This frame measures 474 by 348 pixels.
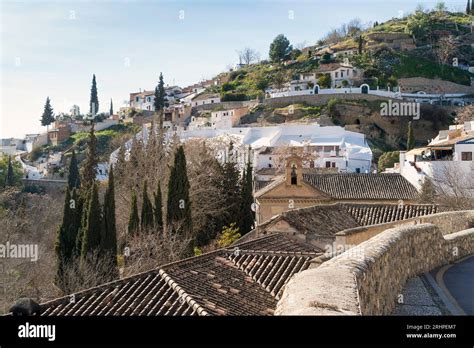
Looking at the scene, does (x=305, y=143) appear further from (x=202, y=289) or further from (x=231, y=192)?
(x=202, y=289)

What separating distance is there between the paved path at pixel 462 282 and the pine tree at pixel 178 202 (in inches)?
519

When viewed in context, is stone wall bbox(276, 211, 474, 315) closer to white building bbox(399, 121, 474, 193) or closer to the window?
white building bbox(399, 121, 474, 193)

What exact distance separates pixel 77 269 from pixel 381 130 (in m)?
49.7

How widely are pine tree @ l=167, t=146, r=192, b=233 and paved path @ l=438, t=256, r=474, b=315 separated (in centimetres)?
1319

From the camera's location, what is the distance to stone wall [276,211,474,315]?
4617 mm

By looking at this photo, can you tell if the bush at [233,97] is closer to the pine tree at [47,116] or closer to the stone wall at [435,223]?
the pine tree at [47,116]

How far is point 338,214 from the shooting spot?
18969mm

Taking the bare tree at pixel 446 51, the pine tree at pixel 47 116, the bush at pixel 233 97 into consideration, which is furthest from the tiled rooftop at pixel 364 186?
the pine tree at pixel 47 116

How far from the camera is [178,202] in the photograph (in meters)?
23.4

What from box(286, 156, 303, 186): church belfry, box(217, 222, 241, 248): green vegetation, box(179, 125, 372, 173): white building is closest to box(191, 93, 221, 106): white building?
box(179, 125, 372, 173): white building

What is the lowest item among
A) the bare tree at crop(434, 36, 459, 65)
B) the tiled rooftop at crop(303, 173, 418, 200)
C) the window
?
the tiled rooftop at crop(303, 173, 418, 200)

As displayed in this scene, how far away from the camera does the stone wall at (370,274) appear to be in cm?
462

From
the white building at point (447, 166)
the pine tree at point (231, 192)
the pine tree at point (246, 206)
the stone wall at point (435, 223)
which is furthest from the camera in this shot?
the pine tree at point (231, 192)
